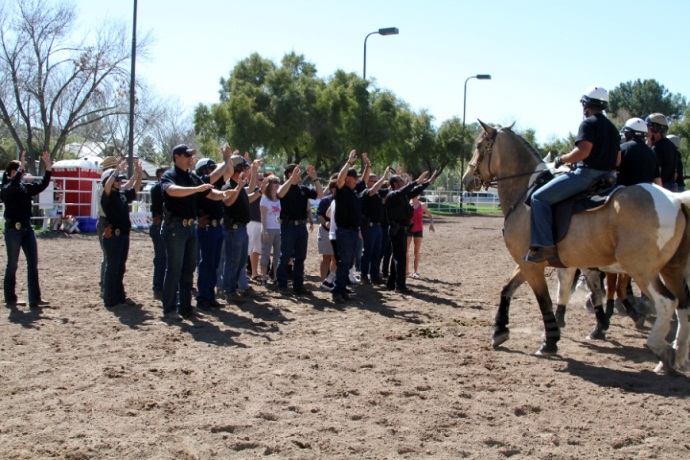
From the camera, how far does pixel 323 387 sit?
247 inches

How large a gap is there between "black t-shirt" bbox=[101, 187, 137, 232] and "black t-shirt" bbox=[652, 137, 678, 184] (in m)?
7.67

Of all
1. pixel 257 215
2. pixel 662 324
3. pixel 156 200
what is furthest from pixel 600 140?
pixel 257 215

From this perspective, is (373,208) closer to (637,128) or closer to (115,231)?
(115,231)

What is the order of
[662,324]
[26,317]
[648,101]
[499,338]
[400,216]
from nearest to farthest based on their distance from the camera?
[662,324] < [499,338] < [26,317] < [400,216] < [648,101]

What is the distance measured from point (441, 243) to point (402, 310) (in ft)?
43.7

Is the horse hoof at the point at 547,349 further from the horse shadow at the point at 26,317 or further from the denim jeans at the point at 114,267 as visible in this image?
the horse shadow at the point at 26,317

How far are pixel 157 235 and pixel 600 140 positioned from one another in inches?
264

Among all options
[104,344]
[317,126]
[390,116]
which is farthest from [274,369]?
[390,116]

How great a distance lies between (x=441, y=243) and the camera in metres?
23.9

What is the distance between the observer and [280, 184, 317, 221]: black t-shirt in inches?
458

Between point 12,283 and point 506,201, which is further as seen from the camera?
point 12,283

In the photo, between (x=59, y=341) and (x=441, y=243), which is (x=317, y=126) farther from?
(x=59, y=341)

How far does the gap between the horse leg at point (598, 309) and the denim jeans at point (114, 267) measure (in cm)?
662

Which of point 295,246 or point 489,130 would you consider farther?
point 295,246
